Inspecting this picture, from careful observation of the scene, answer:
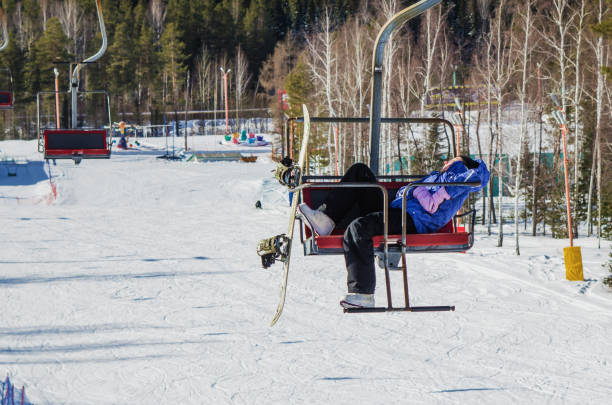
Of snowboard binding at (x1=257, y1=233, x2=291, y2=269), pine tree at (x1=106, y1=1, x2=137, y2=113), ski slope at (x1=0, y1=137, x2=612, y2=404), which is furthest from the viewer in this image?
pine tree at (x1=106, y1=1, x2=137, y2=113)

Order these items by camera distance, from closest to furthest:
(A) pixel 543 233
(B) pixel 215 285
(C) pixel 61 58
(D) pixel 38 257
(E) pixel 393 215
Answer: (E) pixel 393 215 → (B) pixel 215 285 → (D) pixel 38 257 → (A) pixel 543 233 → (C) pixel 61 58

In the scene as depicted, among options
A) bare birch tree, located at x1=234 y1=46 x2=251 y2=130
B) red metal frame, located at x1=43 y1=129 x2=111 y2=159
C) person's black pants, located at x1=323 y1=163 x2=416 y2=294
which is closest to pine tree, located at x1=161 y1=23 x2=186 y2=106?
bare birch tree, located at x1=234 y1=46 x2=251 y2=130

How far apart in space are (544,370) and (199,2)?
74722 millimetres

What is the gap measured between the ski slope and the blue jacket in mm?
8445

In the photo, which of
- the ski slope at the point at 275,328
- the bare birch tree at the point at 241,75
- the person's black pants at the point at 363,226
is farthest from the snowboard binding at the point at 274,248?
the bare birch tree at the point at 241,75

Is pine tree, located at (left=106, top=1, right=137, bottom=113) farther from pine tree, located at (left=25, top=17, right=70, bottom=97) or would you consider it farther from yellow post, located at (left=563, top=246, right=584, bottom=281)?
yellow post, located at (left=563, top=246, right=584, bottom=281)

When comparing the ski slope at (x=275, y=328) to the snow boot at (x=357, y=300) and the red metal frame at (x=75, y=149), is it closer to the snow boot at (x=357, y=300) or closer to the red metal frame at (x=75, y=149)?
the red metal frame at (x=75, y=149)

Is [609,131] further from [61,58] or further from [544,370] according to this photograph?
[61,58]

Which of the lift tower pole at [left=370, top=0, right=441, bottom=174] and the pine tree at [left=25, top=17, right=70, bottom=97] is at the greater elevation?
the pine tree at [left=25, top=17, right=70, bottom=97]

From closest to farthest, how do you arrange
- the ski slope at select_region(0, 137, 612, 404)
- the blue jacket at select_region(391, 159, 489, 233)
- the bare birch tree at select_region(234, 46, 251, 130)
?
the blue jacket at select_region(391, 159, 489, 233) < the ski slope at select_region(0, 137, 612, 404) < the bare birch tree at select_region(234, 46, 251, 130)

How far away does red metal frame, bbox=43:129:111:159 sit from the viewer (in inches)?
461

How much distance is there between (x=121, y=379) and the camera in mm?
13797

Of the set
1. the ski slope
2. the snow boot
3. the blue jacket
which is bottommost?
the ski slope

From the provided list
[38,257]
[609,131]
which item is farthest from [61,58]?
[609,131]
